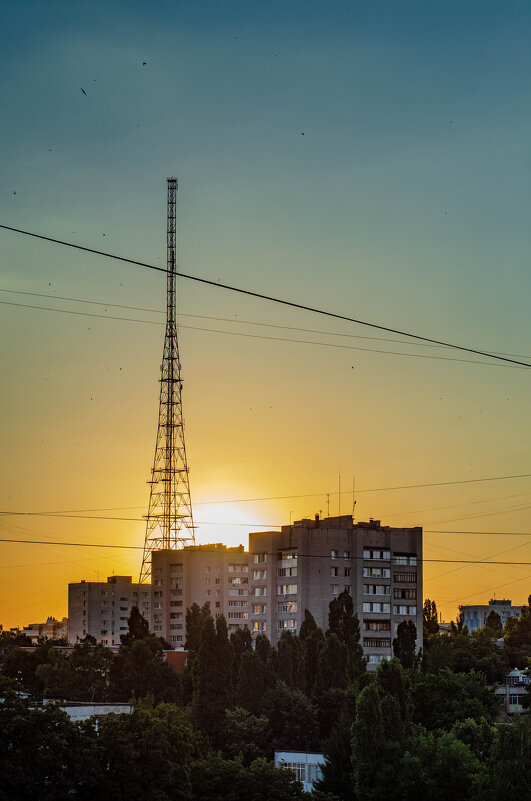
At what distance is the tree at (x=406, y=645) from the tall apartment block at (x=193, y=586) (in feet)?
129

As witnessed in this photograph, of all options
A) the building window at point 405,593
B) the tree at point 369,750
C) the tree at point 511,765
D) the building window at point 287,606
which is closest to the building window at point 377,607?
the building window at point 405,593

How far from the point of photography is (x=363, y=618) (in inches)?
4437

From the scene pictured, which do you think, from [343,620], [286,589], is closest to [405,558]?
[286,589]

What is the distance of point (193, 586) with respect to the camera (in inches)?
5576

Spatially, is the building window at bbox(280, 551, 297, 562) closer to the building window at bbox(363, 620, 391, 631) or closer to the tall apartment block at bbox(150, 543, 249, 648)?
the building window at bbox(363, 620, 391, 631)

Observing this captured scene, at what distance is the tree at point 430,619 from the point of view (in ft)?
461

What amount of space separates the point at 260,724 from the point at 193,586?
65.0m

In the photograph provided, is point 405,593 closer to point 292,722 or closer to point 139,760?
point 292,722

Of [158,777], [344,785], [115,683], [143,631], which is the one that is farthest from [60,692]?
[158,777]

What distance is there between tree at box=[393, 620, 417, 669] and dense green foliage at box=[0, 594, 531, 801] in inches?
7.9

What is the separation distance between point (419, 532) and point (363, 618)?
11.4 m

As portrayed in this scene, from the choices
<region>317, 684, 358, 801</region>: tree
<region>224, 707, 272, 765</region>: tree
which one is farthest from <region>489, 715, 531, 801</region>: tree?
<region>224, 707, 272, 765</region>: tree

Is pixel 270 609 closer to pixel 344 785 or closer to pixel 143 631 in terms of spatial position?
pixel 143 631

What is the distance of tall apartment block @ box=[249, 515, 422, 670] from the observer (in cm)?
11325
